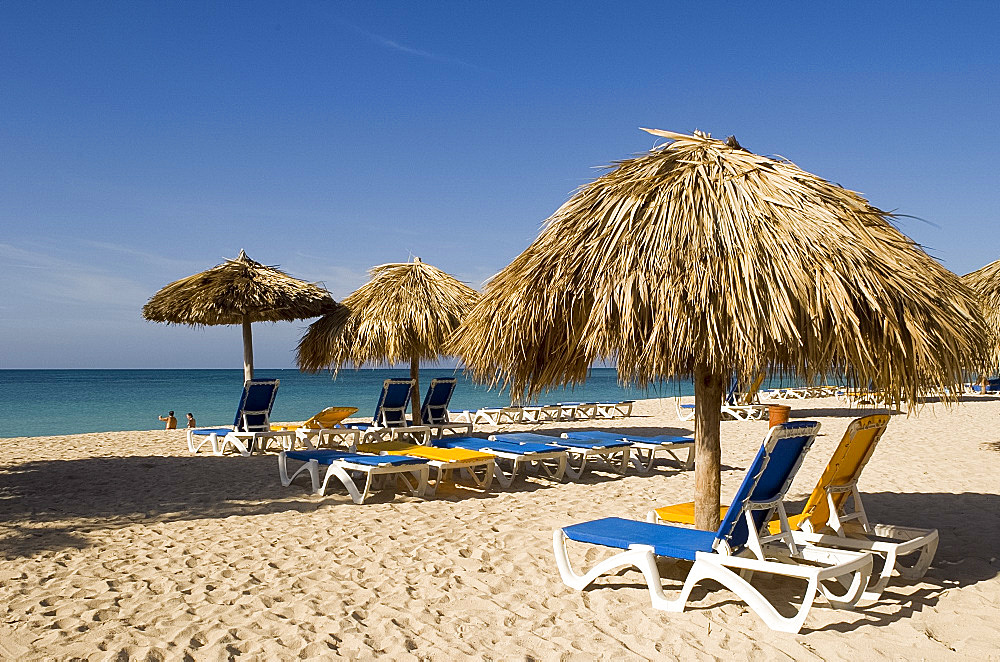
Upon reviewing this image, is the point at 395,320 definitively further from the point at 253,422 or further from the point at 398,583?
the point at 398,583

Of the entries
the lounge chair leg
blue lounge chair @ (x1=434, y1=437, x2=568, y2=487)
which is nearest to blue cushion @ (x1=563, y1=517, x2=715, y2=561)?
the lounge chair leg

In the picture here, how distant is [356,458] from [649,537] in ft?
12.2

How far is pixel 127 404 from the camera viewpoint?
43.0 metres

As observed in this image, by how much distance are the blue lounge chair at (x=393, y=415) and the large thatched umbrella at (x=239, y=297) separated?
5.80 feet

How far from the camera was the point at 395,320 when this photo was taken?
973cm

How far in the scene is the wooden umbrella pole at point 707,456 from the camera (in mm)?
4336

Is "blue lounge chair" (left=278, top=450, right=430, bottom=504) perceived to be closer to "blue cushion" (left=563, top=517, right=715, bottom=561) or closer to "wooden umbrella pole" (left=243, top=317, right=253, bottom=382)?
"blue cushion" (left=563, top=517, right=715, bottom=561)

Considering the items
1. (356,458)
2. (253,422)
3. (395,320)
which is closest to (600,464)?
(395,320)

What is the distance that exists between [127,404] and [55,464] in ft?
123

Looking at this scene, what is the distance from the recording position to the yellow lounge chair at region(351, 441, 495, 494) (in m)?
6.97

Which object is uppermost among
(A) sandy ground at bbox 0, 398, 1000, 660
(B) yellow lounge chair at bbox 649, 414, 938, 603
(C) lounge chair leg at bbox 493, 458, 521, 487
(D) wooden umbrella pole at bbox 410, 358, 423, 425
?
(D) wooden umbrella pole at bbox 410, 358, 423, 425

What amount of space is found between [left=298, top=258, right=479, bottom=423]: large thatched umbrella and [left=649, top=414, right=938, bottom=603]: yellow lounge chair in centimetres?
586

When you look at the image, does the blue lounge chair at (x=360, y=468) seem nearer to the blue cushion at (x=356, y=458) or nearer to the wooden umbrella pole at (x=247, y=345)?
the blue cushion at (x=356, y=458)

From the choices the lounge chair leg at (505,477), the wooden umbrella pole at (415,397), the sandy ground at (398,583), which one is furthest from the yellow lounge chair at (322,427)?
the lounge chair leg at (505,477)
